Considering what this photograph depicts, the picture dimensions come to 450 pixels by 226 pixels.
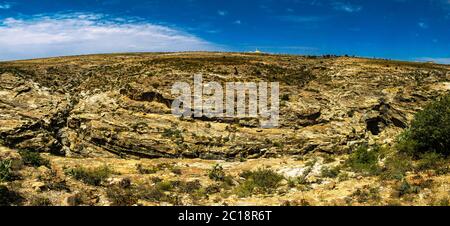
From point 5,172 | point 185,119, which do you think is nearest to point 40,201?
point 5,172

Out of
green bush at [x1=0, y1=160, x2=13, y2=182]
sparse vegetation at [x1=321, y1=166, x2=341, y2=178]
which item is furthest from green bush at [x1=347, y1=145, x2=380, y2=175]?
green bush at [x1=0, y1=160, x2=13, y2=182]

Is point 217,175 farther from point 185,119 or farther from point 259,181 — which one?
point 185,119

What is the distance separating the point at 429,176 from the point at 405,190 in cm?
188

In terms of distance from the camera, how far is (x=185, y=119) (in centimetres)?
3538

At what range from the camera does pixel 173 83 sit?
130ft

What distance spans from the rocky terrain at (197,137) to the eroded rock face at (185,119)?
0.11 metres

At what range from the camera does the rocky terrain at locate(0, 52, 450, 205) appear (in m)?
19.5

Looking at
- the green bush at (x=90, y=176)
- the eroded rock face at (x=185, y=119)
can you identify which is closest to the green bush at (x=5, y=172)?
the green bush at (x=90, y=176)

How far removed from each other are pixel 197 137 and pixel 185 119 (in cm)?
302

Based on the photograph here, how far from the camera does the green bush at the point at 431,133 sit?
2107 cm

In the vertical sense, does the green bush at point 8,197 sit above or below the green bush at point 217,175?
above

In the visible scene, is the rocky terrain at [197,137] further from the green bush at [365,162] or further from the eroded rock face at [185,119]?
the green bush at [365,162]

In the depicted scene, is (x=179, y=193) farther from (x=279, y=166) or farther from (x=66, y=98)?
(x=66, y=98)

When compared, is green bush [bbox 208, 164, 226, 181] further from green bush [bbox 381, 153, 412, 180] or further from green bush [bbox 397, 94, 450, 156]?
green bush [bbox 397, 94, 450, 156]
